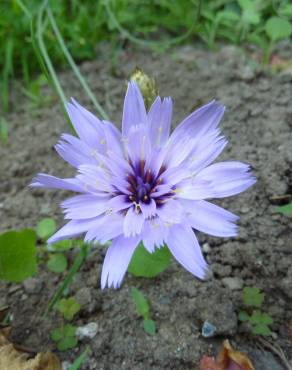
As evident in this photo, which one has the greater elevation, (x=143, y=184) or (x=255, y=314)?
(x=143, y=184)

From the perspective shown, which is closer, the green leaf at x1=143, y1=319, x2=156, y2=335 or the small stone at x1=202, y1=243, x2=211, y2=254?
the green leaf at x1=143, y1=319, x2=156, y2=335

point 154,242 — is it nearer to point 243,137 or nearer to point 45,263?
point 45,263

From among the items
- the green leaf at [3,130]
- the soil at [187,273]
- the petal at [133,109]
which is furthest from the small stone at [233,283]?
the green leaf at [3,130]

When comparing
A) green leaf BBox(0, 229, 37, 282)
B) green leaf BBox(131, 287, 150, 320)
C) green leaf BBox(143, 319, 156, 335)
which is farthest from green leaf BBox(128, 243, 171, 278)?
green leaf BBox(0, 229, 37, 282)

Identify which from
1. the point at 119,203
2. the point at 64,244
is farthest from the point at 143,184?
the point at 64,244

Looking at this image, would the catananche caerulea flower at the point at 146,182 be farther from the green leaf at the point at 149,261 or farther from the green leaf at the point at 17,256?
the green leaf at the point at 17,256

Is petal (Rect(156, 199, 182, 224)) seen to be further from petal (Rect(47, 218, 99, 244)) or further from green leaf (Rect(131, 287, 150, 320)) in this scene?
green leaf (Rect(131, 287, 150, 320))

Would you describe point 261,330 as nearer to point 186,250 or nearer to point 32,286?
point 186,250
